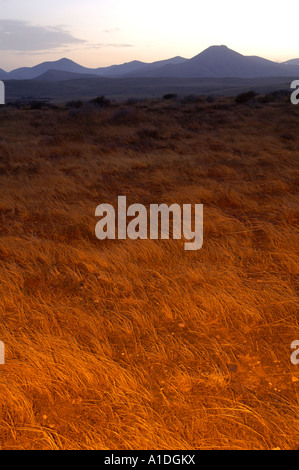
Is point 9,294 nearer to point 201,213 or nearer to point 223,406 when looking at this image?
point 223,406

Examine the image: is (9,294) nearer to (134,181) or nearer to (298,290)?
(298,290)

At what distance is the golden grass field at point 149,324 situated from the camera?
6.74ft

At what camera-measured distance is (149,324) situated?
300cm

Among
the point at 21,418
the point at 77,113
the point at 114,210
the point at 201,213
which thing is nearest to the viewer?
the point at 21,418

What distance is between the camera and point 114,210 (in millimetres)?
6059

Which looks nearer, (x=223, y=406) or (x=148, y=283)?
(x=223, y=406)

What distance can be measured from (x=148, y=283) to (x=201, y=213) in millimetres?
2303

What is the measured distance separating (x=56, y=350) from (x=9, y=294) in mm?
1095

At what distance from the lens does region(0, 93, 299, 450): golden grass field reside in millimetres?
2055

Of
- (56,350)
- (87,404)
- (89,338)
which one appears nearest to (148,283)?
(89,338)

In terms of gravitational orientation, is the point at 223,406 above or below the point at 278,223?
below
